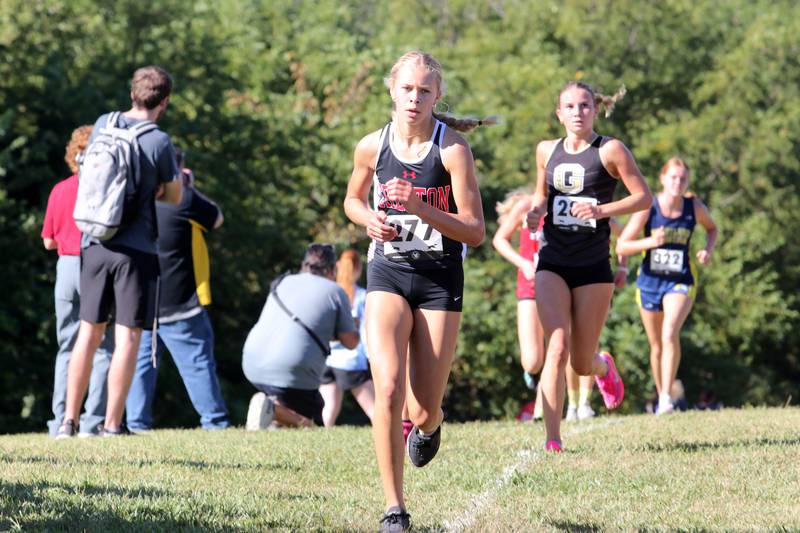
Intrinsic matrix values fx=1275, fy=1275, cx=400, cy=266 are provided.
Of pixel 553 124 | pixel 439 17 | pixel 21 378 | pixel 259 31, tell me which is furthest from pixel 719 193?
pixel 21 378

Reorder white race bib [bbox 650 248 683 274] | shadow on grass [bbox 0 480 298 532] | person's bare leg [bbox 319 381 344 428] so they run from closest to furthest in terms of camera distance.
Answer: shadow on grass [bbox 0 480 298 532]
white race bib [bbox 650 248 683 274]
person's bare leg [bbox 319 381 344 428]

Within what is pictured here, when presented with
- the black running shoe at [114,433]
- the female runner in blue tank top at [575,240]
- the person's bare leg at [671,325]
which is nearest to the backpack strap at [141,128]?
the black running shoe at [114,433]

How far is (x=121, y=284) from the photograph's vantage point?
872 cm

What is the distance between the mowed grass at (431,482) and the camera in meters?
5.40

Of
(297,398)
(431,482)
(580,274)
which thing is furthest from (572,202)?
(297,398)

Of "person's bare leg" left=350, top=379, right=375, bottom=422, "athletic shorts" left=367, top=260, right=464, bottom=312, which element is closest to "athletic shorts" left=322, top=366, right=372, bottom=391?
"person's bare leg" left=350, top=379, right=375, bottom=422

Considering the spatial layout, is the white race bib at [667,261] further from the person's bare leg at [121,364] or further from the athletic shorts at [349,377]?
the person's bare leg at [121,364]

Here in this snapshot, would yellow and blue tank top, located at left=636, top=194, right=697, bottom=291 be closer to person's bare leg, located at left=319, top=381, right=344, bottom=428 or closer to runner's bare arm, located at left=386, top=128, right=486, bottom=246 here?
person's bare leg, located at left=319, top=381, right=344, bottom=428

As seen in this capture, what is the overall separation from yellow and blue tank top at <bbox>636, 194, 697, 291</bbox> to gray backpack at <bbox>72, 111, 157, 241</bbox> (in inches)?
193

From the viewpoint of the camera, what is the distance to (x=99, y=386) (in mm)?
10070

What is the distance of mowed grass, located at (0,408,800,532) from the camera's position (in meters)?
5.40

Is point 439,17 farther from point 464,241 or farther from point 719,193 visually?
point 464,241

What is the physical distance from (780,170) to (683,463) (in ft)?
102

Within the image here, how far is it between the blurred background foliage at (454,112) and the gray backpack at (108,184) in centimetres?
1221
